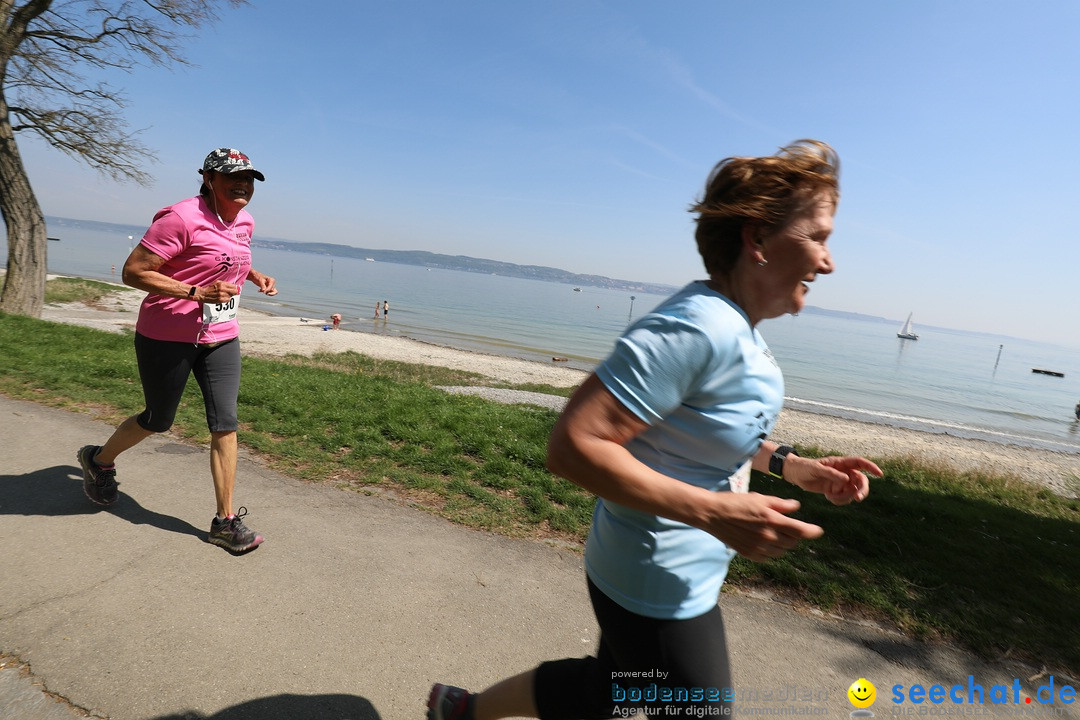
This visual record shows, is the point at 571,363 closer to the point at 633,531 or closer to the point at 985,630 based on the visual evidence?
the point at 985,630

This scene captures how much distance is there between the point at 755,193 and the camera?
54.7 inches

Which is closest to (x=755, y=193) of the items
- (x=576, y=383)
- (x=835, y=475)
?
(x=835, y=475)

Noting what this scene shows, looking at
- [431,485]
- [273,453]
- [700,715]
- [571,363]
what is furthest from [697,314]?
[571,363]

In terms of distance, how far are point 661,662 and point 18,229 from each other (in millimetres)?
14721

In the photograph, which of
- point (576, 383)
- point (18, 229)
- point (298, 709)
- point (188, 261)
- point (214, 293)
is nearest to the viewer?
point (298, 709)

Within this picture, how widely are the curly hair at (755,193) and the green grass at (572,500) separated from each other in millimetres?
2757

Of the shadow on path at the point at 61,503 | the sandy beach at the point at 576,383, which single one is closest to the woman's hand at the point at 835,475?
the shadow on path at the point at 61,503

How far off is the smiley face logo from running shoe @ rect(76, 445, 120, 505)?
4.29m

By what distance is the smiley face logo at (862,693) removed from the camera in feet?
8.44

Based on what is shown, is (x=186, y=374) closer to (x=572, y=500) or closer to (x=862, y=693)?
(x=572, y=500)

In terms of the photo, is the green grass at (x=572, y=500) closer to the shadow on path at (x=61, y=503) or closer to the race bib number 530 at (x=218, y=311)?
the shadow on path at (x=61, y=503)

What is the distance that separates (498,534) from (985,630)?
2864 mm

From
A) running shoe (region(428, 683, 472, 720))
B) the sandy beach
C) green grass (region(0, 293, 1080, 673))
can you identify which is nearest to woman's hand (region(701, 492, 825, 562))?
running shoe (region(428, 683, 472, 720))

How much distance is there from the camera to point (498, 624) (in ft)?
9.43
